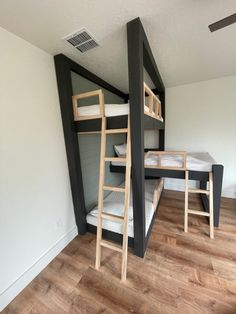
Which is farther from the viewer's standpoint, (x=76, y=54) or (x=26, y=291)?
(x=76, y=54)

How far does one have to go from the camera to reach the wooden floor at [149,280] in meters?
1.32

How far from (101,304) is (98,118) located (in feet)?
6.33

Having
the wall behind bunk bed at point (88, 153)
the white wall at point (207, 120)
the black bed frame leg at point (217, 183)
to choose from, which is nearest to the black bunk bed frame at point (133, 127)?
the black bed frame leg at point (217, 183)

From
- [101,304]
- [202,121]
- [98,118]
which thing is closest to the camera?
[101,304]

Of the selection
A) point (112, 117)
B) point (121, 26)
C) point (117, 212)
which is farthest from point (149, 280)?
point (121, 26)

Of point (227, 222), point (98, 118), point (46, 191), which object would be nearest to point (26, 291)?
point (46, 191)

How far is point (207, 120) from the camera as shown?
323 cm

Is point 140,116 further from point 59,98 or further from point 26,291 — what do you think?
point 26,291

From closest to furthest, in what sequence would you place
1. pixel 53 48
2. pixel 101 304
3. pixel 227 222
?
pixel 101 304 → pixel 53 48 → pixel 227 222

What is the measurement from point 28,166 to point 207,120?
3.50 metres

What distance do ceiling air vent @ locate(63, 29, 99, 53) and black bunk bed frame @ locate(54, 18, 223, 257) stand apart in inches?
10.0

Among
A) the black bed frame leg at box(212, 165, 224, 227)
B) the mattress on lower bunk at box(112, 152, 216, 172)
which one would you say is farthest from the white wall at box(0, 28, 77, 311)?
the black bed frame leg at box(212, 165, 224, 227)

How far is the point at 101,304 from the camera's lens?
1.34 meters

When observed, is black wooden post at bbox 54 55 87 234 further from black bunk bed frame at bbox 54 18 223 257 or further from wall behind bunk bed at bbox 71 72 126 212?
wall behind bunk bed at bbox 71 72 126 212
